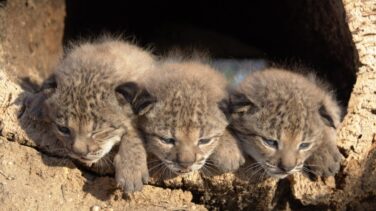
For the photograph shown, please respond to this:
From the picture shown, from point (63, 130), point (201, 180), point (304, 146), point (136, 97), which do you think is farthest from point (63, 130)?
point (304, 146)

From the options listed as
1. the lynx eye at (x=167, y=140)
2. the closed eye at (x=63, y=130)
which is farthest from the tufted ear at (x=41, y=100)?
the lynx eye at (x=167, y=140)

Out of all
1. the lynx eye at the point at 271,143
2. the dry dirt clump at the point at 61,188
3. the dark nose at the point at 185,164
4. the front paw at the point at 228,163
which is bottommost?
the dry dirt clump at the point at 61,188

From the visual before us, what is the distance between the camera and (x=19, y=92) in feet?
13.0

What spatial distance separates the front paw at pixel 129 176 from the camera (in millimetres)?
3455

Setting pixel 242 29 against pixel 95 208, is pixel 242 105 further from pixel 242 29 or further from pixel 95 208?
pixel 242 29

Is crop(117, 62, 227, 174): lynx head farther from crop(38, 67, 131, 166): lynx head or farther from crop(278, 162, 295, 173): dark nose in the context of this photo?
crop(278, 162, 295, 173): dark nose

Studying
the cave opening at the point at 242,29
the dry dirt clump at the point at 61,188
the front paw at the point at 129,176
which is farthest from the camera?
the cave opening at the point at 242,29

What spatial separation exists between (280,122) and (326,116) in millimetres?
309

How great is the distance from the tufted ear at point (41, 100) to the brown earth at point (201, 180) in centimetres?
7

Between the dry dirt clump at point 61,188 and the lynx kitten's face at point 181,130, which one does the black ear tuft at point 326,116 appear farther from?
the dry dirt clump at point 61,188

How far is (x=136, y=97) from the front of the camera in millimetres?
3525

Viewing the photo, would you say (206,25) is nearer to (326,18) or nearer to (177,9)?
(177,9)

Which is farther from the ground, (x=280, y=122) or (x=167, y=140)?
(x=280, y=122)

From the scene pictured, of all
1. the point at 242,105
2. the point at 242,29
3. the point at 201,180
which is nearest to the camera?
the point at 242,105
